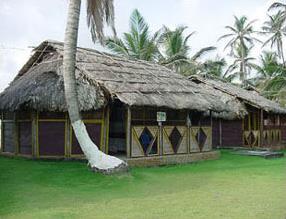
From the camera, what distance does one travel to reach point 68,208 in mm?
7652

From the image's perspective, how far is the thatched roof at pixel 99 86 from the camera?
44.7ft

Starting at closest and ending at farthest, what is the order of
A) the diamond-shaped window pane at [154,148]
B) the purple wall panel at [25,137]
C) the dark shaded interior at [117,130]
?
the purple wall panel at [25,137] → the diamond-shaped window pane at [154,148] → the dark shaded interior at [117,130]

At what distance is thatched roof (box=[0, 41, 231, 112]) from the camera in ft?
44.7

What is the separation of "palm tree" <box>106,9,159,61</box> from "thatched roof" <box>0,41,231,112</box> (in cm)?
1065

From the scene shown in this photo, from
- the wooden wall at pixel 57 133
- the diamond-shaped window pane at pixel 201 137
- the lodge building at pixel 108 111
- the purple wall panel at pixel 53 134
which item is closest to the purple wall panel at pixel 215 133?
the lodge building at pixel 108 111

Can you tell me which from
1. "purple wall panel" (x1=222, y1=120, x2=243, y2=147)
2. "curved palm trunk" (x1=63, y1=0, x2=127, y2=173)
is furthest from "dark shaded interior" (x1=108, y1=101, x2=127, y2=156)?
"purple wall panel" (x1=222, y1=120, x2=243, y2=147)

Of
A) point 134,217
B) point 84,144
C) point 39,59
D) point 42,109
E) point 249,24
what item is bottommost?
point 134,217

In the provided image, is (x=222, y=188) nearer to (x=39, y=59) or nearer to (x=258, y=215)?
(x=258, y=215)

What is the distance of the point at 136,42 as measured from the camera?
2795 centimetres

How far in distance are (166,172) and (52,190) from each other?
4236 millimetres

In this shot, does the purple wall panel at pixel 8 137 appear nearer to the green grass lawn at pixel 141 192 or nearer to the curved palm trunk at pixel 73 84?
the green grass lawn at pixel 141 192

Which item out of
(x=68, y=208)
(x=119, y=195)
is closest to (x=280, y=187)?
(x=119, y=195)

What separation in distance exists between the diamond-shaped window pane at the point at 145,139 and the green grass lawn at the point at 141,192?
1518 mm

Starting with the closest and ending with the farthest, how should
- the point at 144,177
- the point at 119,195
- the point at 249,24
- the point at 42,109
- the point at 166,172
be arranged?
the point at 119,195, the point at 144,177, the point at 166,172, the point at 42,109, the point at 249,24
